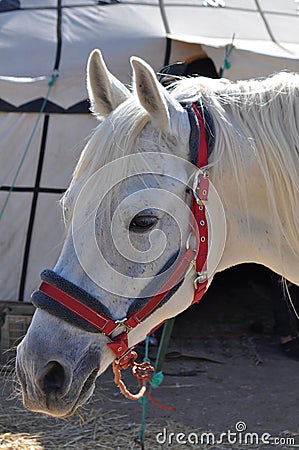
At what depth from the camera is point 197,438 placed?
3.73 m

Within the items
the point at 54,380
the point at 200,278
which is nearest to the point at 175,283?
the point at 200,278

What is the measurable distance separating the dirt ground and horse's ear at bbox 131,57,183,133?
89.1 inches

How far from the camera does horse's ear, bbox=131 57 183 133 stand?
1.65 meters

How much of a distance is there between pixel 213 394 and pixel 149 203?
2900 millimetres

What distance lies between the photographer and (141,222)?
1.71m

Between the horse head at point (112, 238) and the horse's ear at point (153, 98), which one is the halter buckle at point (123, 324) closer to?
the horse head at point (112, 238)

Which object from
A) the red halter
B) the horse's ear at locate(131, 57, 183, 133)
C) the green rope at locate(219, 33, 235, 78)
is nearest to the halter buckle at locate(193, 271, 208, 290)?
the red halter

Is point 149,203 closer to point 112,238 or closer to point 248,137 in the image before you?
point 112,238

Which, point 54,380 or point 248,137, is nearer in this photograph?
point 54,380

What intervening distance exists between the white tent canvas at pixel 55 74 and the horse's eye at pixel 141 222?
3.14m

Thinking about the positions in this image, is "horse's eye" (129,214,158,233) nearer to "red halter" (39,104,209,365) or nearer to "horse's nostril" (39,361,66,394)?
"red halter" (39,104,209,365)

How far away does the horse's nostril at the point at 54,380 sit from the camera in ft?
5.53

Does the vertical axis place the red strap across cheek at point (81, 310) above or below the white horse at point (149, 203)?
below

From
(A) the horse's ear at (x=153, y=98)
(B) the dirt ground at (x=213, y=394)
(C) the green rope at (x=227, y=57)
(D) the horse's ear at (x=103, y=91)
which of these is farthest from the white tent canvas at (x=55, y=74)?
(A) the horse's ear at (x=153, y=98)
